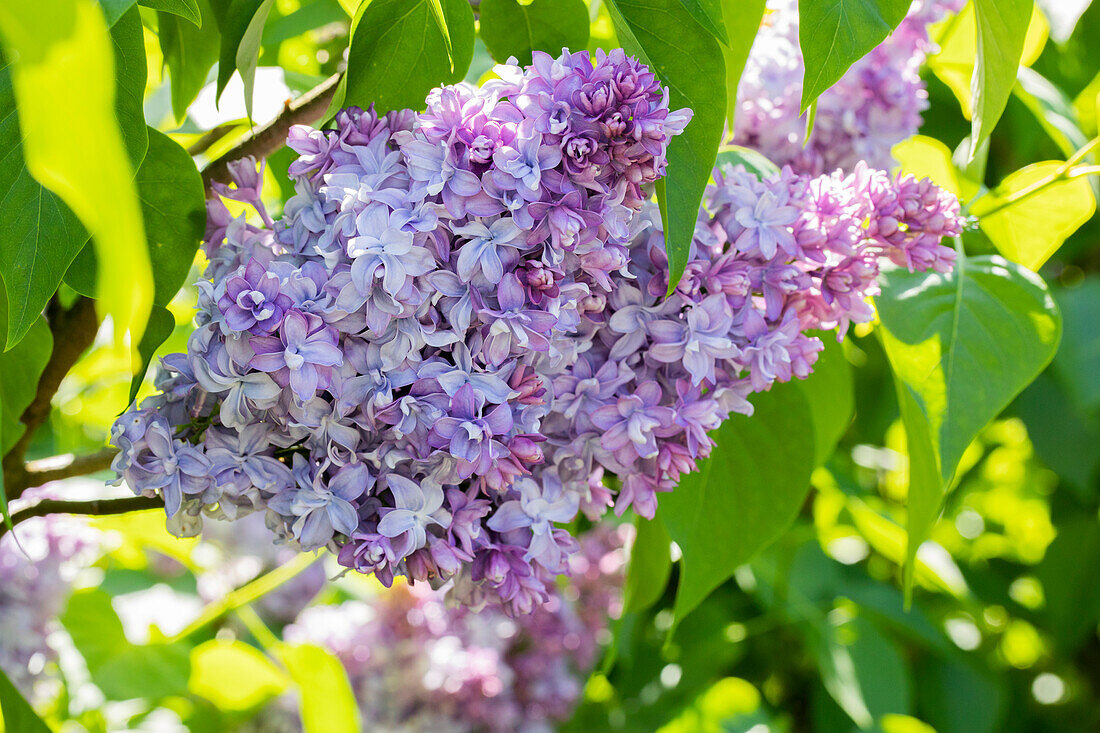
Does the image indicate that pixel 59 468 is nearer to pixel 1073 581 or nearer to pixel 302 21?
pixel 302 21

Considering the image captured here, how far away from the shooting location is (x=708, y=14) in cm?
34

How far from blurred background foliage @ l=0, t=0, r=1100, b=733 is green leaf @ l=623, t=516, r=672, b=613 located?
81 millimetres

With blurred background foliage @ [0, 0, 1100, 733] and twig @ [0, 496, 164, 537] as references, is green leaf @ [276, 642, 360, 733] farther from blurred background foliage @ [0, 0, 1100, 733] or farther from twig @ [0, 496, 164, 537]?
twig @ [0, 496, 164, 537]

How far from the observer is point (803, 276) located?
40cm

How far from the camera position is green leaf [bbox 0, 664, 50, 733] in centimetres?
47

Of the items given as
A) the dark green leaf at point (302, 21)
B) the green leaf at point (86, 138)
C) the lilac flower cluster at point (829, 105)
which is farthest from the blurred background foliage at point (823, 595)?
the green leaf at point (86, 138)

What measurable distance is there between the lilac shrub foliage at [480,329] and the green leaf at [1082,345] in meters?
0.57

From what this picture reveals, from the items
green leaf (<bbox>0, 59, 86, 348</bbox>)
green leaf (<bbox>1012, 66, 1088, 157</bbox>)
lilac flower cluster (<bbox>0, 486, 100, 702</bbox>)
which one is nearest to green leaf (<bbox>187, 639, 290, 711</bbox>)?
lilac flower cluster (<bbox>0, 486, 100, 702</bbox>)

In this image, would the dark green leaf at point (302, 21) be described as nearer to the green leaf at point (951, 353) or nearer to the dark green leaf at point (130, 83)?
the dark green leaf at point (130, 83)

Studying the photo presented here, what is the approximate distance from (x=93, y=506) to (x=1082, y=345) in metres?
0.87

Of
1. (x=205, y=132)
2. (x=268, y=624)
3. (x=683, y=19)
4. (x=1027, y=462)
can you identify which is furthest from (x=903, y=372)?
(x=1027, y=462)

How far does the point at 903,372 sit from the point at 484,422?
23 cm

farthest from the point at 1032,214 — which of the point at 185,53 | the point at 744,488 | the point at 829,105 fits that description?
the point at 185,53

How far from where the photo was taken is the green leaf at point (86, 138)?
0.45ft
